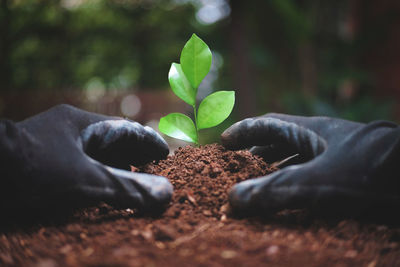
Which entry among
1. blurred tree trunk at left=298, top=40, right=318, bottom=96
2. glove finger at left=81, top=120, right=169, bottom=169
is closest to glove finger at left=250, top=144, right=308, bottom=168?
glove finger at left=81, top=120, right=169, bottom=169

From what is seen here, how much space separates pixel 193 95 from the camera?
1.05 meters

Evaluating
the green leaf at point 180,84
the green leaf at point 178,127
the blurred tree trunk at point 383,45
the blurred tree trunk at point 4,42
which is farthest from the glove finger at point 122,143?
→ the blurred tree trunk at point 4,42

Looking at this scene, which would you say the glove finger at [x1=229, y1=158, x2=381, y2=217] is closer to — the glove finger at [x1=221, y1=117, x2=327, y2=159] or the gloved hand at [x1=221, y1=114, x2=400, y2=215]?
the gloved hand at [x1=221, y1=114, x2=400, y2=215]

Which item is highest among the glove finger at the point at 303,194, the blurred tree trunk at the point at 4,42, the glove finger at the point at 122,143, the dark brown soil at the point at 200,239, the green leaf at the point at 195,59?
the blurred tree trunk at the point at 4,42

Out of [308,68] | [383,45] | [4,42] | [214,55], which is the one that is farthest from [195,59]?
[4,42]

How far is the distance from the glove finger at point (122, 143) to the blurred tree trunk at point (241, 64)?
324 cm

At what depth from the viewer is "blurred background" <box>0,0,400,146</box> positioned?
4.34 metres

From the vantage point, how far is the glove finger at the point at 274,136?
0.92 metres

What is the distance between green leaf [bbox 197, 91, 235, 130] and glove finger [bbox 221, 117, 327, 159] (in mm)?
65

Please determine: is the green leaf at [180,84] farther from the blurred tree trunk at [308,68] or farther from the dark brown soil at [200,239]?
the blurred tree trunk at [308,68]

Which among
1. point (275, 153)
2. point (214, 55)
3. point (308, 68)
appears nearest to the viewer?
point (275, 153)

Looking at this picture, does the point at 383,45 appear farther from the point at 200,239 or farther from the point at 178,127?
the point at 200,239

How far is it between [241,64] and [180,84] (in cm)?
342

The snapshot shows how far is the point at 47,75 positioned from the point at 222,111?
362 inches
